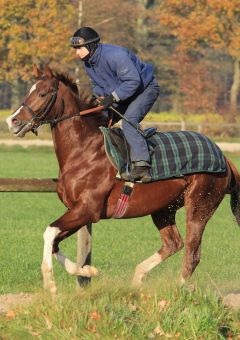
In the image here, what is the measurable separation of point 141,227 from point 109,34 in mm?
38975

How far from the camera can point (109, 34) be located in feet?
183

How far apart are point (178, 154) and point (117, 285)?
2184 millimetres

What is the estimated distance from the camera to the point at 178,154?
992 cm

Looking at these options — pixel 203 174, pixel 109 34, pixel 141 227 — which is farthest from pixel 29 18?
pixel 203 174

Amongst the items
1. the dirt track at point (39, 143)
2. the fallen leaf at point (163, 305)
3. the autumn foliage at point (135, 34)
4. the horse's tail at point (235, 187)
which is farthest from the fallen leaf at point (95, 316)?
the autumn foliage at point (135, 34)

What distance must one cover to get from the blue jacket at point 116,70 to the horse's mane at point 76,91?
0.18 metres

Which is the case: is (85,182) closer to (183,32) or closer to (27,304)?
(27,304)

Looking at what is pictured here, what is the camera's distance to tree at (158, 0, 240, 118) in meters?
50.3

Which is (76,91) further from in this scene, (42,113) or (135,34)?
(135,34)

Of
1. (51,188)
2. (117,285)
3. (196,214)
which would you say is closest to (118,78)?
(51,188)

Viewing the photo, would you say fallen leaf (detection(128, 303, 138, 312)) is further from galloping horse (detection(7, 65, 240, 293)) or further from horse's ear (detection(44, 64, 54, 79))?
horse's ear (detection(44, 64, 54, 79))

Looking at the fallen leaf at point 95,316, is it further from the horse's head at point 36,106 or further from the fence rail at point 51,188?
the fence rail at point 51,188

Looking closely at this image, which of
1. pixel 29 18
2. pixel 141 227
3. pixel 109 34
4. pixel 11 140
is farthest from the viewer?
pixel 109 34

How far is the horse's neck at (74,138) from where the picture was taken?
9.45 metres
